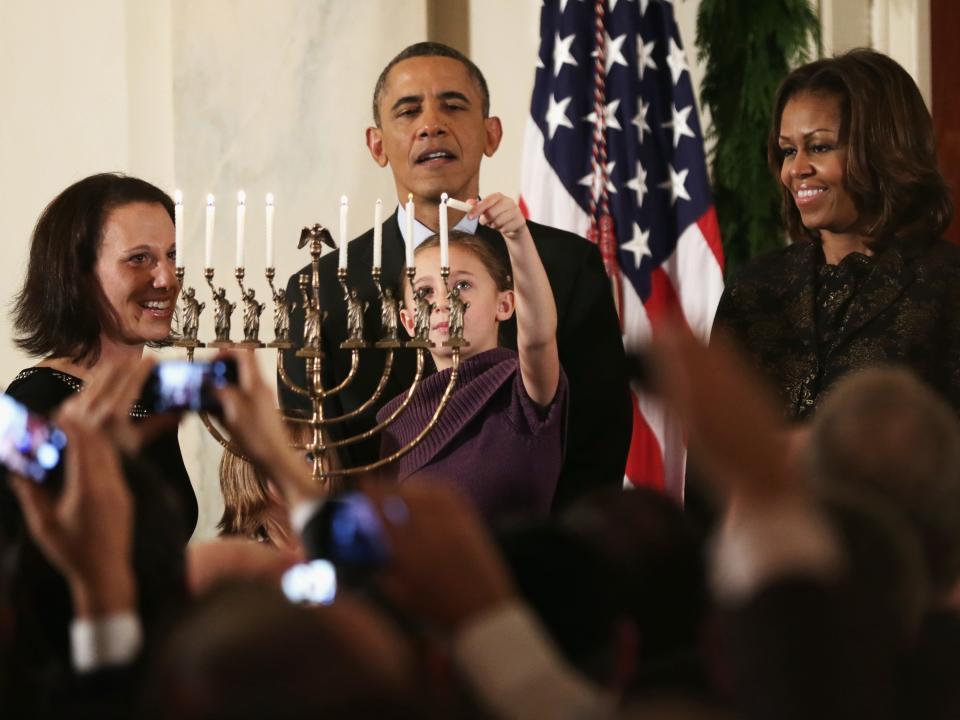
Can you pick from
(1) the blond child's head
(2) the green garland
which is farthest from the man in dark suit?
(2) the green garland

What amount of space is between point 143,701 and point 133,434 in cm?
43

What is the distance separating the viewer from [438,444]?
210 centimetres

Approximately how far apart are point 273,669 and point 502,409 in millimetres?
1538

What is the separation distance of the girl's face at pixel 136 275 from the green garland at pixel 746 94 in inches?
68.1

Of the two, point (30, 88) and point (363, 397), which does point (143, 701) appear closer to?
point (363, 397)

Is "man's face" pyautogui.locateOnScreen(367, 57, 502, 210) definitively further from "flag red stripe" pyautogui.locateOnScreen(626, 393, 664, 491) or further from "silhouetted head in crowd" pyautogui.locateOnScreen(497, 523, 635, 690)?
"silhouetted head in crowd" pyautogui.locateOnScreen(497, 523, 635, 690)

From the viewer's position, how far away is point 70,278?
2418 millimetres

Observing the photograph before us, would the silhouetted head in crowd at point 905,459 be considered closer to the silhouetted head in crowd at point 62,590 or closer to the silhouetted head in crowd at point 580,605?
the silhouetted head in crowd at point 580,605

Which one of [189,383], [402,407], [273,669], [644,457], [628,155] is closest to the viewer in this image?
[273,669]

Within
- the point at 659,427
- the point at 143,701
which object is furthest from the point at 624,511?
the point at 659,427

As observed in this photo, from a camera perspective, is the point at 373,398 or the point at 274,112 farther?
the point at 274,112

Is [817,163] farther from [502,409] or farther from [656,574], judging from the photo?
[656,574]

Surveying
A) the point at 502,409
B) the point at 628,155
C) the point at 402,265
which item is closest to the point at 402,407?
the point at 502,409

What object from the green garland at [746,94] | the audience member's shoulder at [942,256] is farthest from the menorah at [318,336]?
the green garland at [746,94]
